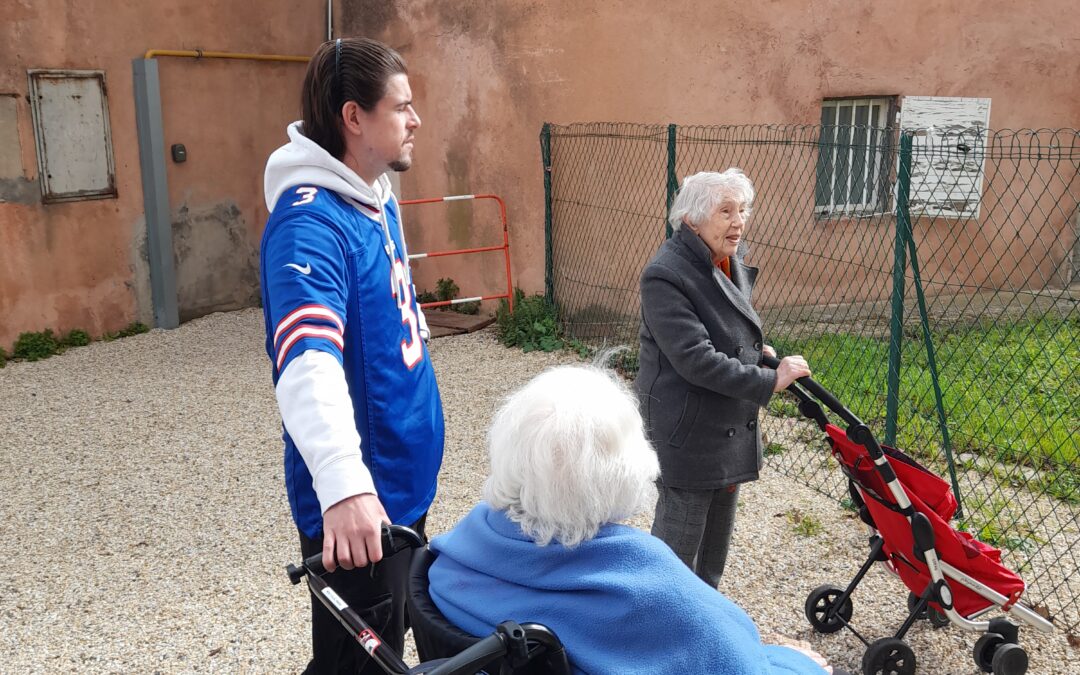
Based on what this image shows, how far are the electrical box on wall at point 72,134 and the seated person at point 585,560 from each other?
7991 mm

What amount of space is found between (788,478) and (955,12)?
6.06 m

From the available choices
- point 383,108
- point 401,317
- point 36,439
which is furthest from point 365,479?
point 36,439

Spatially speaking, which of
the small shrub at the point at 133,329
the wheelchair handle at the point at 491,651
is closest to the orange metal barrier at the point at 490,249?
the small shrub at the point at 133,329

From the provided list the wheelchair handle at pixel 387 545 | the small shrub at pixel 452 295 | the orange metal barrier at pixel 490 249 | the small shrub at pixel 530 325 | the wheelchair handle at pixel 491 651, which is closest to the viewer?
the wheelchair handle at pixel 491 651

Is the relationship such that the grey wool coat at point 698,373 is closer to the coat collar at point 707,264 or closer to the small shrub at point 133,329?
the coat collar at point 707,264

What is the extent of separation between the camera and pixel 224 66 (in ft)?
31.1

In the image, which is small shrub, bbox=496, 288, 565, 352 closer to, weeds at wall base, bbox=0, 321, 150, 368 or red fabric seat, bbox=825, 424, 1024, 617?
weeds at wall base, bbox=0, 321, 150, 368

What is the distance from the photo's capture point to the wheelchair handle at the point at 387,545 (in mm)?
1812

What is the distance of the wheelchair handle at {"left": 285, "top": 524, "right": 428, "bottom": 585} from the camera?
1.81m

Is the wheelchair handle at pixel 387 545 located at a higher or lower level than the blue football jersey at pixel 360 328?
lower

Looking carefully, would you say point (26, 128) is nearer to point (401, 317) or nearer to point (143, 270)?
point (143, 270)

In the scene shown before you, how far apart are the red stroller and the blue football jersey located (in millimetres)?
1464

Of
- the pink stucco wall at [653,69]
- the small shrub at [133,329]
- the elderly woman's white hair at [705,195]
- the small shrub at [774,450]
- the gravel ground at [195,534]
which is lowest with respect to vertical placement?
the gravel ground at [195,534]

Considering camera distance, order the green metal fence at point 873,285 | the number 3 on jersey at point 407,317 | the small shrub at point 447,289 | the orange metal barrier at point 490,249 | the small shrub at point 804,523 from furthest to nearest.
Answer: the small shrub at point 447,289, the orange metal barrier at point 490,249, the green metal fence at point 873,285, the small shrub at point 804,523, the number 3 on jersey at point 407,317
